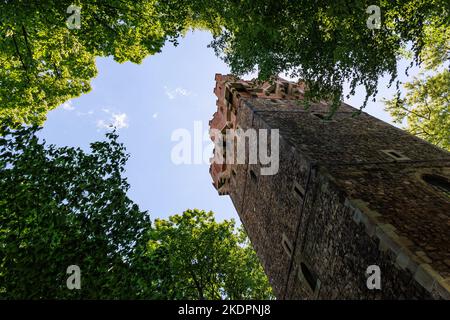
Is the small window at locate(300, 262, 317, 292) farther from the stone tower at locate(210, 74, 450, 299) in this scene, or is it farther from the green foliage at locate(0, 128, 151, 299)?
the green foliage at locate(0, 128, 151, 299)

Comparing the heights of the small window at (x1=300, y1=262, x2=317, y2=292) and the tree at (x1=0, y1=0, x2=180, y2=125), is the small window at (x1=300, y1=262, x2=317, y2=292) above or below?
below

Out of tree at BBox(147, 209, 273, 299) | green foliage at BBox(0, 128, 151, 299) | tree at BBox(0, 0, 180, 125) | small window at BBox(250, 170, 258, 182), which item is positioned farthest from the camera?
tree at BBox(147, 209, 273, 299)

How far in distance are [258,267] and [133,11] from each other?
54.1 ft

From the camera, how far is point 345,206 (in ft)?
23.9

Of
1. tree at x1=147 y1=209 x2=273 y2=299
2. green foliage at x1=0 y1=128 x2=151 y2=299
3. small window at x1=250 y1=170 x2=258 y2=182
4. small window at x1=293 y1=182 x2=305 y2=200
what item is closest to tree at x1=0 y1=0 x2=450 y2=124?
green foliage at x1=0 y1=128 x2=151 y2=299

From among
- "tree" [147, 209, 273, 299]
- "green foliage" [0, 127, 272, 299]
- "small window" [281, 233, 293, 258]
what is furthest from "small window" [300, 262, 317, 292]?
"tree" [147, 209, 273, 299]

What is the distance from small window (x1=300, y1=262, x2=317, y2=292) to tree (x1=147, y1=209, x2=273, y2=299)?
353 inches

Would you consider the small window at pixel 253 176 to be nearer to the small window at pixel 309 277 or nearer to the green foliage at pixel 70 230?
the small window at pixel 309 277

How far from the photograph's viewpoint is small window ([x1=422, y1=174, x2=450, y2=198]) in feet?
28.3

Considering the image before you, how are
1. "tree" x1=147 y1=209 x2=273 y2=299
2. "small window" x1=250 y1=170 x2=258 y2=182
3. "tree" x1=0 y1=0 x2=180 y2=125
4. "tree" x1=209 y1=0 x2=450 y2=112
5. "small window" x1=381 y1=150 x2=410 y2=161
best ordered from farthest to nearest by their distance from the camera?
"tree" x1=147 y1=209 x2=273 y2=299 → "small window" x1=250 y1=170 x2=258 y2=182 → "small window" x1=381 y1=150 x2=410 y2=161 → "tree" x1=0 y1=0 x2=180 y2=125 → "tree" x1=209 y1=0 x2=450 y2=112

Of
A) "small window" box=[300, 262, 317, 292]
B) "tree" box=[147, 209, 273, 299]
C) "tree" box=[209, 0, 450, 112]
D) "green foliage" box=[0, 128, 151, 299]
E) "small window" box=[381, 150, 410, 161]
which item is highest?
"tree" box=[209, 0, 450, 112]

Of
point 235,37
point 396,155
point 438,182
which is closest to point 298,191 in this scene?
point 396,155

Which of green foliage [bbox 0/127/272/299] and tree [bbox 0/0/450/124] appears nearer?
green foliage [bbox 0/127/272/299]
